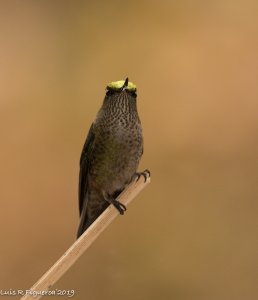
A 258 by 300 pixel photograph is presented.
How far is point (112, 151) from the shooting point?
6.34ft

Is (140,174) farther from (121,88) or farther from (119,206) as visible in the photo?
(121,88)

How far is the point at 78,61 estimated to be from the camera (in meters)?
2.89

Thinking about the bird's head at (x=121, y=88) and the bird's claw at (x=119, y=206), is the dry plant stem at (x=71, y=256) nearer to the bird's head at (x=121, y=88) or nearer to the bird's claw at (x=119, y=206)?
the bird's claw at (x=119, y=206)

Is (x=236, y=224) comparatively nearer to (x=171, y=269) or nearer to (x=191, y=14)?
(x=171, y=269)

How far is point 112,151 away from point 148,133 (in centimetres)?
92

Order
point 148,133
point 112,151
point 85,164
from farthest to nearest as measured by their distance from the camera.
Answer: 1. point 148,133
2. point 85,164
3. point 112,151

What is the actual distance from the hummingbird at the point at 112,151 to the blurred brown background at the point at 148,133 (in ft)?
2.26

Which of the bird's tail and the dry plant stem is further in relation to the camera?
the bird's tail

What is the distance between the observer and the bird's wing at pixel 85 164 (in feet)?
6.54

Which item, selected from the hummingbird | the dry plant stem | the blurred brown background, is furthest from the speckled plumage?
the blurred brown background

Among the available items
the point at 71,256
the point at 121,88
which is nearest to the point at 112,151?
the point at 121,88

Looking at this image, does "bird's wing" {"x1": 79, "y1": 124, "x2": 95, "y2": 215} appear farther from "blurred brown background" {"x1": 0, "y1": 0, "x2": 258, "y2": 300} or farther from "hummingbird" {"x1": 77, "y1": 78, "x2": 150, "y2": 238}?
"blurred brown background" {"x1": 0, "y1": 0, "x2": 258, "y2": 300}

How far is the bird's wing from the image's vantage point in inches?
78.5

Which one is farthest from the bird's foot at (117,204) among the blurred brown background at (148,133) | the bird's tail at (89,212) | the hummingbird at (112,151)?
the blurred brown background at (148,133)
